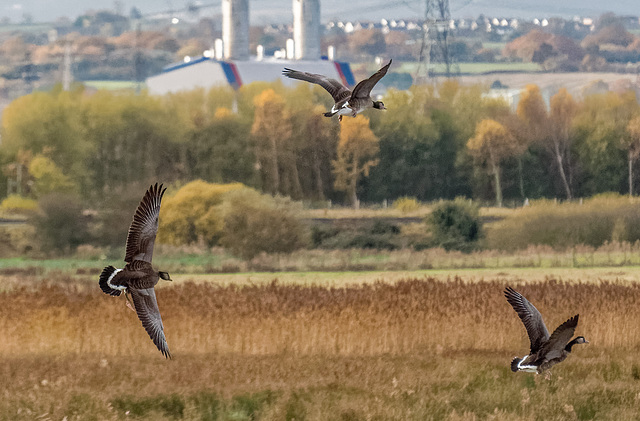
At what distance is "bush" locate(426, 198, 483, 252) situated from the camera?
35344 mm

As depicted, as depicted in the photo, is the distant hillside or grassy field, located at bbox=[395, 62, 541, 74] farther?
the distant hillside

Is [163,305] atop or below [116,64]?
below

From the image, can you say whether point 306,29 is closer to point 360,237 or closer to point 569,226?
point 360,237

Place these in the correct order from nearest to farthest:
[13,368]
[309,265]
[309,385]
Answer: [309,385], [13,368], [309,265]

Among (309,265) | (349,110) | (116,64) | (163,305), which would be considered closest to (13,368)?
(163,305)

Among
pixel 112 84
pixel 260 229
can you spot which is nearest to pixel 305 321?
pixel 260 229

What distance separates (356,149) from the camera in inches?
1692

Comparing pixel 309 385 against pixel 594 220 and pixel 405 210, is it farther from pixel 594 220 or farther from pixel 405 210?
pixel 405 210

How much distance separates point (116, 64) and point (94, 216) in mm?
24212

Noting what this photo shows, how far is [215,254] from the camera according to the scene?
33.2 m

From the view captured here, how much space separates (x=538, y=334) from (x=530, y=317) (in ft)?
0.65

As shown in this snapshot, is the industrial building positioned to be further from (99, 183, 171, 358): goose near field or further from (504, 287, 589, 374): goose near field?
(99, 183, 171, 358): goose near field

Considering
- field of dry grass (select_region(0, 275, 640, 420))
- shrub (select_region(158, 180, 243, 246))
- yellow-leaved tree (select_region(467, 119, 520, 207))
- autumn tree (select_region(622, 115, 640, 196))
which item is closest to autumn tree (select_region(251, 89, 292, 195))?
shrub (select_region(158, 180, 243, 246))

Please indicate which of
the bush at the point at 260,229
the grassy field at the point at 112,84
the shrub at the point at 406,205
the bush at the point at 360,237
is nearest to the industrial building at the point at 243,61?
the grassy field at the point at 112,84
